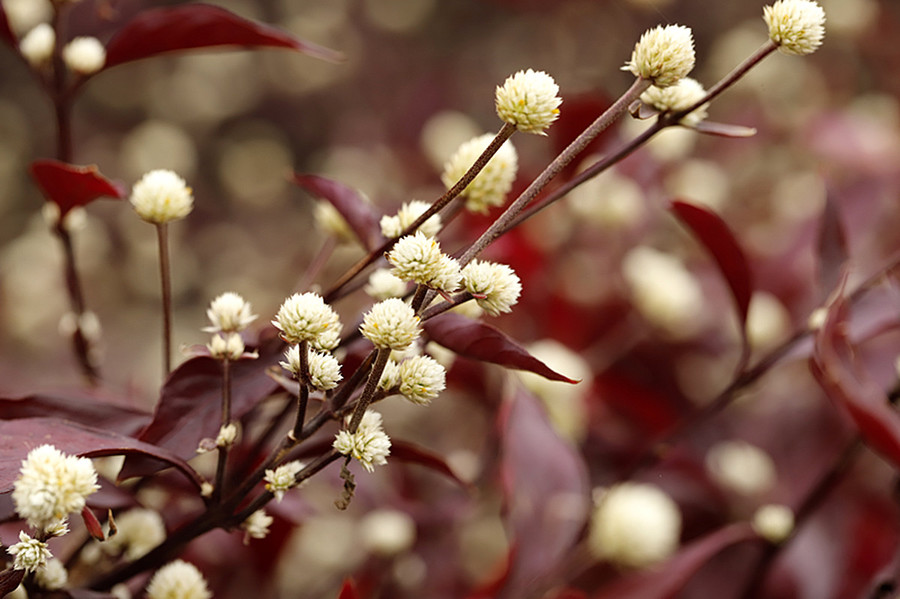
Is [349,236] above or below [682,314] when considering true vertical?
above

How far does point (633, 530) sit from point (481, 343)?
0.41 metres

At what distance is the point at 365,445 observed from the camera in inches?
16.6

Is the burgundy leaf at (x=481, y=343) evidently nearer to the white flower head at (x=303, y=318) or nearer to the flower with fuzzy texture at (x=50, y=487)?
the white flower head at (x=303, y=318)

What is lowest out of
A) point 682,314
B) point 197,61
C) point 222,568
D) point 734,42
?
point 682,314

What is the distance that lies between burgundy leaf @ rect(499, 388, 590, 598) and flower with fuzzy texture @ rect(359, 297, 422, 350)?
348mm

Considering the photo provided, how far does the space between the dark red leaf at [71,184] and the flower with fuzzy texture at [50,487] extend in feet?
0.83

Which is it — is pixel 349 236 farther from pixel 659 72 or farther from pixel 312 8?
pixel 312 8

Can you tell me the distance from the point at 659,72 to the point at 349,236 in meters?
0.34

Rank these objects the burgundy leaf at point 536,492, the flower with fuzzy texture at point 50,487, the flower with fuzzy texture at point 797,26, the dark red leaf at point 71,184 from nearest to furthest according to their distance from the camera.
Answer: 1. the flower with fuzzy texture at point 50,487
2. the flower with fuzzy texture at point 797,26
3. the dark red leaf at point 71,184
4. the burgundy leaf at point 536,492

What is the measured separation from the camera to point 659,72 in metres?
0.44

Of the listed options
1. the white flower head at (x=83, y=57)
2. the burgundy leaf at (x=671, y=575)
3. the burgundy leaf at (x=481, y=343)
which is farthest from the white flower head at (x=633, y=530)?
the white flower head at (x=83, y=57)

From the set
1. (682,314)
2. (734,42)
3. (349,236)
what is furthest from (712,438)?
(734,42)

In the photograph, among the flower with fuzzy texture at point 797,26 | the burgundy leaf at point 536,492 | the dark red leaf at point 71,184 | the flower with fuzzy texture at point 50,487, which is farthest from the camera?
the burgundy leaf at point 536,492

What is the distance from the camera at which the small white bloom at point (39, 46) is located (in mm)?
659
